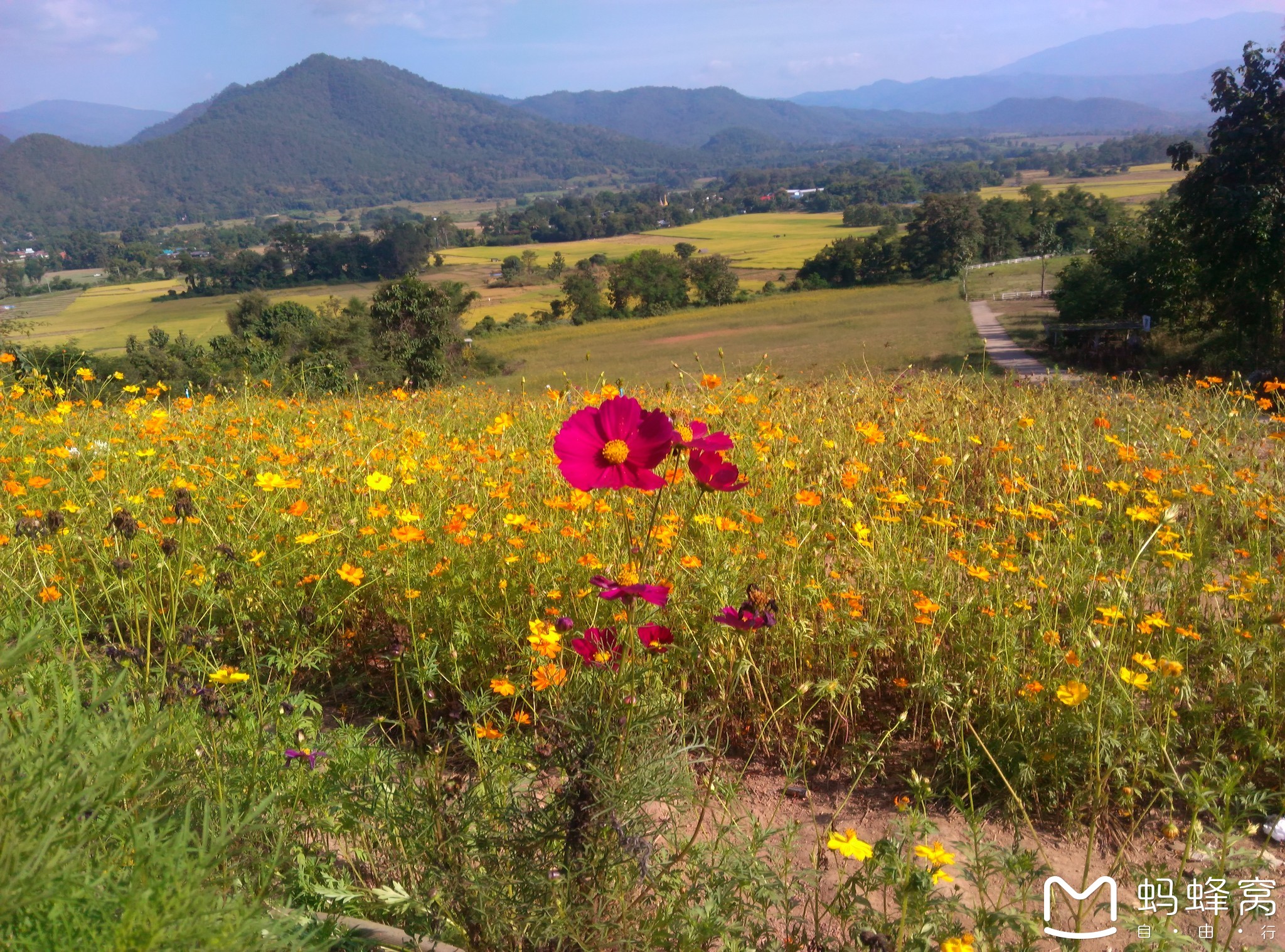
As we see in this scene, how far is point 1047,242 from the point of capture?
6538 cm

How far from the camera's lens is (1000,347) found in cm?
3159

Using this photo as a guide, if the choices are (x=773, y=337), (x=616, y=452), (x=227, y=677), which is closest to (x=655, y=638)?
(x=616, y=452)

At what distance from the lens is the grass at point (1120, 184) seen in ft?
261

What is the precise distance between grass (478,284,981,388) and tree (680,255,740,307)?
334 cm

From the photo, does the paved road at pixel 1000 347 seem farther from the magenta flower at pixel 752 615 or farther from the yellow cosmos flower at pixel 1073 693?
the magenta flower at pixel 752 615

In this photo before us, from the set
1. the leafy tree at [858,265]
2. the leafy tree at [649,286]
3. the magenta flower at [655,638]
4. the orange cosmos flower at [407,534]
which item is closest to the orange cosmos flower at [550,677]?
the magenta flower at [655,638]

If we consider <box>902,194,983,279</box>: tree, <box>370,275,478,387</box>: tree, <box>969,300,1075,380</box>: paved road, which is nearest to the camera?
<box>969,300,1075,380</box>: paved road

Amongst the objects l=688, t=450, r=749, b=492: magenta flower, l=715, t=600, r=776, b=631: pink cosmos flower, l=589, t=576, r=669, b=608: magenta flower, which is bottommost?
l=715, t=600, r=776, b=631: pink cosmos flower

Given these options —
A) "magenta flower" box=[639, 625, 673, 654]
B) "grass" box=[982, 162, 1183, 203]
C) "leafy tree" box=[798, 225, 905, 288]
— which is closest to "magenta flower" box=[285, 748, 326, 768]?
"magenta flower" box=[639, 625, 673, 654]

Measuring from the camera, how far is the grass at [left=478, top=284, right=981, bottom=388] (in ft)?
102

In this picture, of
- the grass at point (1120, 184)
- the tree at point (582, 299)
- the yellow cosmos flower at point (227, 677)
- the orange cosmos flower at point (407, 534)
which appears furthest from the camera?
the grass at point (1120, 184)

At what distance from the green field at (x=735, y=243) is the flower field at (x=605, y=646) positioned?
76.4 metres

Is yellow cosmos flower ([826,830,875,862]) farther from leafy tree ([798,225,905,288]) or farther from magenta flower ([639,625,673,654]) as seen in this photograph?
leafy tree ([798,225,905,288])

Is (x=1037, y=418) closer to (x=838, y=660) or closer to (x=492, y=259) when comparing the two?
(x=838, y=660)
